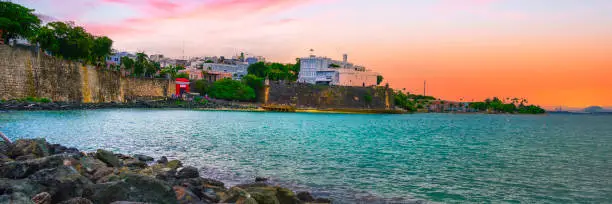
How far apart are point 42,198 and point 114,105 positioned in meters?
58.6

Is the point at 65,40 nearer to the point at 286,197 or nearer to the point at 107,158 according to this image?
the point at 107,158

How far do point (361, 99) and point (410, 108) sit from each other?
113 ft

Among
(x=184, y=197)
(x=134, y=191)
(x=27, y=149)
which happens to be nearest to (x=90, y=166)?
(x=27, y=149)

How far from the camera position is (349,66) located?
12788 centimetres

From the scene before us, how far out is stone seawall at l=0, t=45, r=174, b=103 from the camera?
40234 mm

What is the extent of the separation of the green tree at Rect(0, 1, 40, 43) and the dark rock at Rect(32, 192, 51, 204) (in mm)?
43493

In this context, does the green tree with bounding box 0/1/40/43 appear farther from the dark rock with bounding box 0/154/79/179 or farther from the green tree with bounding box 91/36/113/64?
the dark rock with bounding box 0/154/79/179

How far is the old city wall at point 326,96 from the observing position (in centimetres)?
9706

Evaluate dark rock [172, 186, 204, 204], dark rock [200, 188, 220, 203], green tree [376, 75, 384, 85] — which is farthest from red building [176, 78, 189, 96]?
dark rock [172, 186, 204, 204]

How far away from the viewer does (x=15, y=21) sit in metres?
43.3

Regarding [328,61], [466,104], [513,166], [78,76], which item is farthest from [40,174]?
[466,104]

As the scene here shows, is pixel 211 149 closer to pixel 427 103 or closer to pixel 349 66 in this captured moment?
pixel 349 66

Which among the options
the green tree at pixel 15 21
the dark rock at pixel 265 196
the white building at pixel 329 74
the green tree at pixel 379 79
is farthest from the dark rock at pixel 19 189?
the green tree at pixel 379 79

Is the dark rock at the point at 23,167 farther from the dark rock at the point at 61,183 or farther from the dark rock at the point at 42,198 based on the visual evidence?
the dark rock at the point at 42,198
